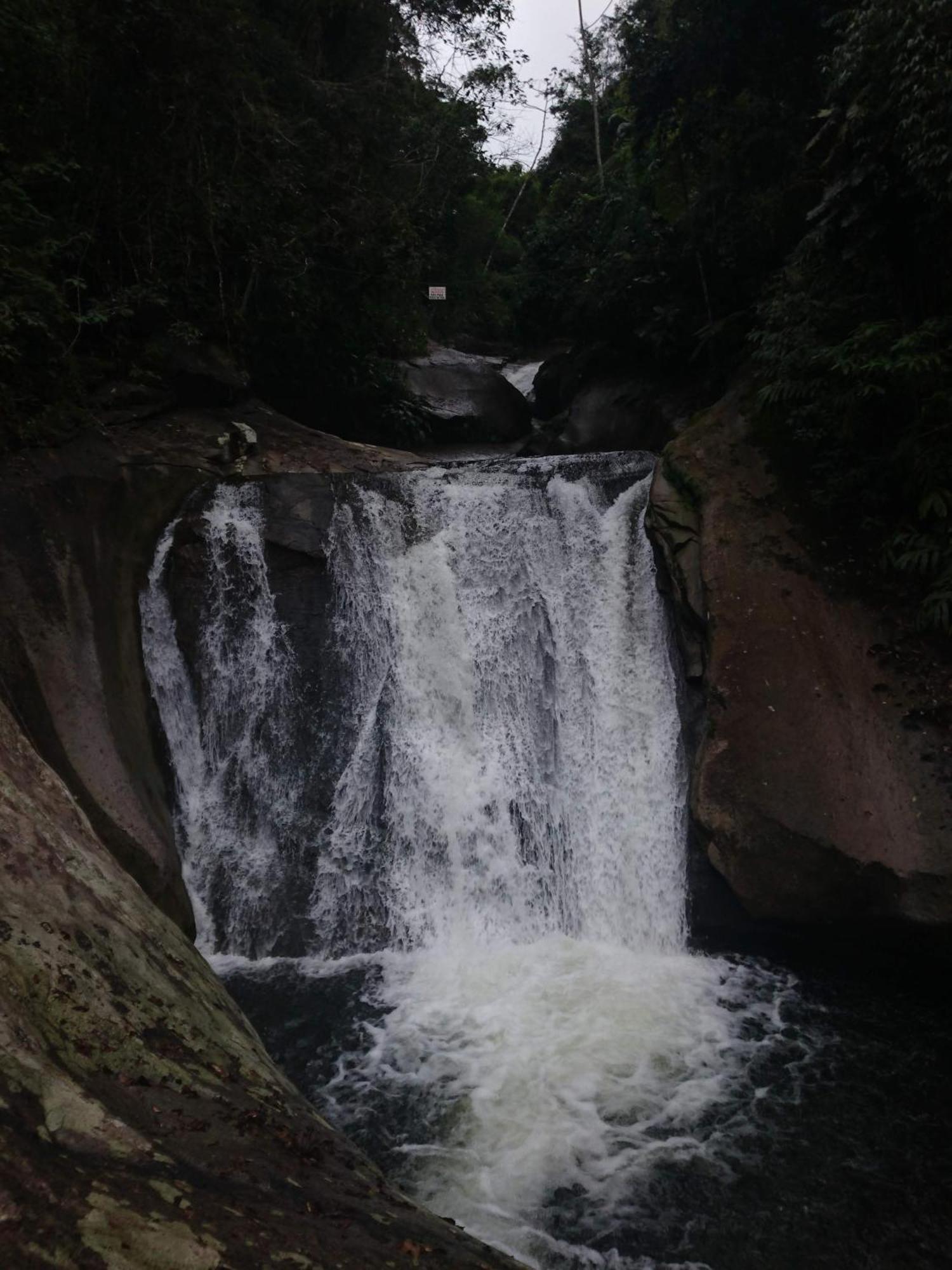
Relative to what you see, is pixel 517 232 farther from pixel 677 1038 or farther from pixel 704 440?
pixel 677 1038

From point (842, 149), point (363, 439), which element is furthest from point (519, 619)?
point (363, 439)

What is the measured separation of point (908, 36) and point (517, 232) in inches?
901

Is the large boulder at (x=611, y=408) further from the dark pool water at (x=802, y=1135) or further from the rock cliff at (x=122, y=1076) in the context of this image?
the rock cliff at (x=122, y=1076)

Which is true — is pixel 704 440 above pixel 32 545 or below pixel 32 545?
above

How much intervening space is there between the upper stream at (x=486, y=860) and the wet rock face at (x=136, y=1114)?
155 centimetres

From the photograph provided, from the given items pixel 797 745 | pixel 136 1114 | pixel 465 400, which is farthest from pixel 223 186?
pixel 136 1114

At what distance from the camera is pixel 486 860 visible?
24.4ft

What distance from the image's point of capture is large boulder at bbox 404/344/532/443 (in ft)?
52.4

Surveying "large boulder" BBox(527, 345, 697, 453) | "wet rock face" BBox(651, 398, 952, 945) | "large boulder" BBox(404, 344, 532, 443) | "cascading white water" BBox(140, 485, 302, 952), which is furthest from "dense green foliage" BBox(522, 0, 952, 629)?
"cascading white water" BBox(140, 485, 302, 952)

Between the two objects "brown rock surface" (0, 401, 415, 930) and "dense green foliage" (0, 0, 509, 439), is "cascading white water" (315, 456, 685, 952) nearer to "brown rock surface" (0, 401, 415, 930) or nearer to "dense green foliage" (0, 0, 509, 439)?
"brown rock surface" (0, 401, 415, 930)

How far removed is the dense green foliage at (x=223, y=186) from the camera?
8.12 m

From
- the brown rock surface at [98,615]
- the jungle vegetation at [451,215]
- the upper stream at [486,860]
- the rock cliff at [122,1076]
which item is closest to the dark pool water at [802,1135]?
the upper stream at [486,860]

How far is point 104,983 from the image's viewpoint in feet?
11.1

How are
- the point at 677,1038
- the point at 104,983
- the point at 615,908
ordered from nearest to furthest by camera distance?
the point at 104,983 → the point at 677,1038 → the point at 615,908
